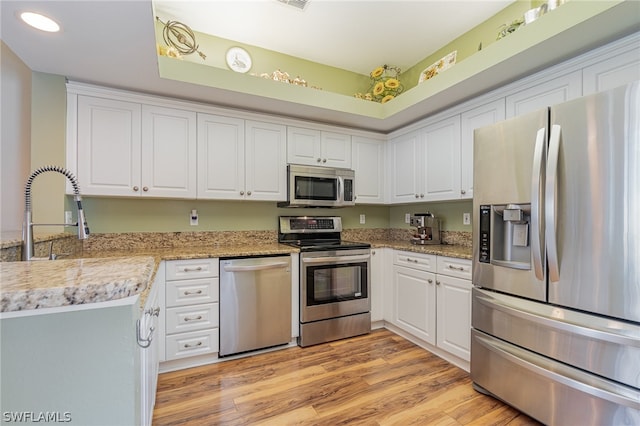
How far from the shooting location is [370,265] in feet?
9.62

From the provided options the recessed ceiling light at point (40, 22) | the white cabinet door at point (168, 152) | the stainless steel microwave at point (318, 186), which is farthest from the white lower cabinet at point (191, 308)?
the recessed ceiling light at point (40, 22)

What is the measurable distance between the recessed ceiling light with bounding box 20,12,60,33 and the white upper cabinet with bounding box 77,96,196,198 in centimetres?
68

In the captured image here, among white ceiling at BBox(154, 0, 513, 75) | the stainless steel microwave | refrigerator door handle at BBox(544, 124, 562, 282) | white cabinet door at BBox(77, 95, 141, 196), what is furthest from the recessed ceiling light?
refrigerator door handle at BBox(544, 124, 562, 282)

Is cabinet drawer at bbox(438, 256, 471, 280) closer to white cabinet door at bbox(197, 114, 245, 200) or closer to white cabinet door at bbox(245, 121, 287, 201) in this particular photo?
white cabinet door at bbox(245, 121, 287, 201)

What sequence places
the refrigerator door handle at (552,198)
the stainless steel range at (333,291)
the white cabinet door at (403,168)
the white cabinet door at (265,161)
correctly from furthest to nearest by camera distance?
the white cabinet door at (403,168), the white cabinet door at (265,161), the stainless steel range at (333,291), the refrigerator door handle at (552,198)

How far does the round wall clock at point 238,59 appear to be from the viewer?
9.42ft

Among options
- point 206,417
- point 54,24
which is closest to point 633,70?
point 206,417

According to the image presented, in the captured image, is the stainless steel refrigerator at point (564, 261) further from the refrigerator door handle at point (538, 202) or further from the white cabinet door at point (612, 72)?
the white cabinet door at point (612, 72)

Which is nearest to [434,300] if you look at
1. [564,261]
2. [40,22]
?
[564,261]

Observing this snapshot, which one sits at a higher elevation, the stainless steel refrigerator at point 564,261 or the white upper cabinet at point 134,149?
the white upper cabinet at point 134,149

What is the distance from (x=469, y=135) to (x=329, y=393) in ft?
7.71

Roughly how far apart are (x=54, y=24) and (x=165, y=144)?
3.33 ft

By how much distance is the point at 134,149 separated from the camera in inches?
95.0

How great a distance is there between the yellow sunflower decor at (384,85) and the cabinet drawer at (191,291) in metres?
2.47
